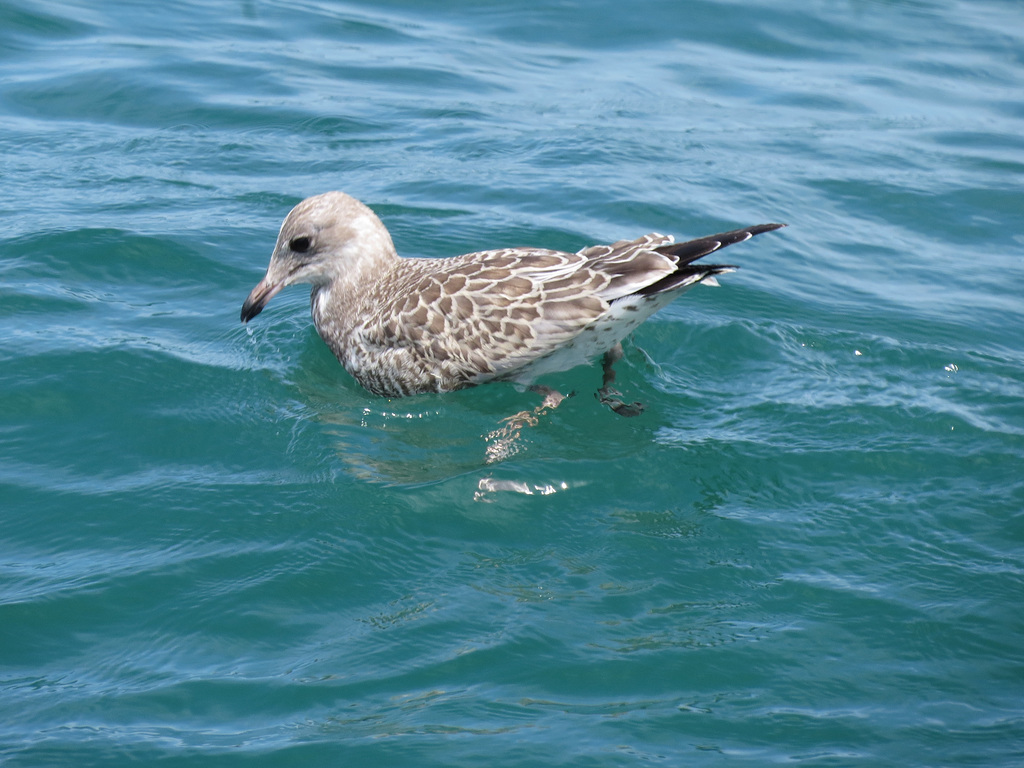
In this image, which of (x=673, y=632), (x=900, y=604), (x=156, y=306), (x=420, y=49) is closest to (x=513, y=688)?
(x=673, y=632)

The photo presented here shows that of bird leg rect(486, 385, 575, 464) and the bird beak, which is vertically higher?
the bird beak

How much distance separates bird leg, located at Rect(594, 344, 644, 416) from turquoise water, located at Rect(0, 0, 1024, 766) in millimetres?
137

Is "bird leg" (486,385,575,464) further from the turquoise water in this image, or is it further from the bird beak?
the bird beak

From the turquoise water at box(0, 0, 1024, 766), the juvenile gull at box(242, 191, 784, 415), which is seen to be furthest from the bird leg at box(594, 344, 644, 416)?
the turquoise water at box(0, 0, 1024, 766)

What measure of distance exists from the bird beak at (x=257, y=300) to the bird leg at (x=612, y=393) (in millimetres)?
2337

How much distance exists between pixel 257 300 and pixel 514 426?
2.03 m

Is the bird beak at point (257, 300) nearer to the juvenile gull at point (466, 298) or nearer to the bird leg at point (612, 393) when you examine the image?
the juvenile gull at point (466, 298)

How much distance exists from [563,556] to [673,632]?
0.76 metres

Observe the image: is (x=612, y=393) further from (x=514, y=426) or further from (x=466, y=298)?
(x=466, y=298)

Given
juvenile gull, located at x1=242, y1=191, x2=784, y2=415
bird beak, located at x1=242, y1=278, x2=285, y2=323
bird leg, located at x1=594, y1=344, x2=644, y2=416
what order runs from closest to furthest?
juvenile gull, located at x1=242, y1=191, x2=784, y2=415, bird leg, located at x1=594, y1=344, x2=644, y2=416, bird beak, located at x1=242, y1=278, x2=285, y2=323

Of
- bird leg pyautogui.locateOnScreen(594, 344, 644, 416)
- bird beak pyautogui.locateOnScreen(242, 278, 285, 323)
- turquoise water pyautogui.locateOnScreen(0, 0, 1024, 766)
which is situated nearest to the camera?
turquoise water pyautogui.locateOnScreen(0, 0, 1024, 766)

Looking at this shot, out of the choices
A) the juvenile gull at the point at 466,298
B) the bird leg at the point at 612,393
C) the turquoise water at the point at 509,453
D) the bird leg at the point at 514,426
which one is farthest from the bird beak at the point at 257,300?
the bird leg at the point at 612,393

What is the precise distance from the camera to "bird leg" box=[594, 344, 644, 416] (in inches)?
290

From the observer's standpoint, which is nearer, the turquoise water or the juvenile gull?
the turquoise water
